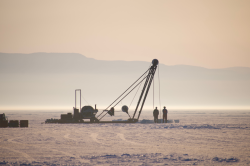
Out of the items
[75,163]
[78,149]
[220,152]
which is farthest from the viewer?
[78,149]

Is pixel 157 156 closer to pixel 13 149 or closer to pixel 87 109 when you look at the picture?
pixel 13 149

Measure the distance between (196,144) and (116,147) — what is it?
17.0ft

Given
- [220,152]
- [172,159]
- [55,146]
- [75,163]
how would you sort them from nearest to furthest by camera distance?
[75,163]
[172,159]
[220,152]
[55,146]

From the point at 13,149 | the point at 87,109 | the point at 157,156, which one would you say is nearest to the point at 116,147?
the point at 157,156

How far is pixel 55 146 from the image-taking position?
18000mm

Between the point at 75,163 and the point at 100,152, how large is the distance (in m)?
2.95

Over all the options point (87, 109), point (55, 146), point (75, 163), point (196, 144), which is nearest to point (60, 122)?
point (87, 109)

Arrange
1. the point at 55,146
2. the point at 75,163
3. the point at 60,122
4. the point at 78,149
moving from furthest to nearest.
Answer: the point at 60,122 < the point at 55,146 < the point at 78,149 < the point at 75,163

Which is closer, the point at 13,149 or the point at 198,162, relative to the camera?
the point at 198,162

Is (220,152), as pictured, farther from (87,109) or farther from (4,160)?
(87,109)

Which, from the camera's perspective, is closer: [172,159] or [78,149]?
[172,159]

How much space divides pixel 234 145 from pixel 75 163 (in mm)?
10328

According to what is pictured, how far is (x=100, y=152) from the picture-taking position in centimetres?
1570

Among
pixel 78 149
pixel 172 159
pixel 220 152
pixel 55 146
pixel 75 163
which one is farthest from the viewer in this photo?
pixel 55 146
